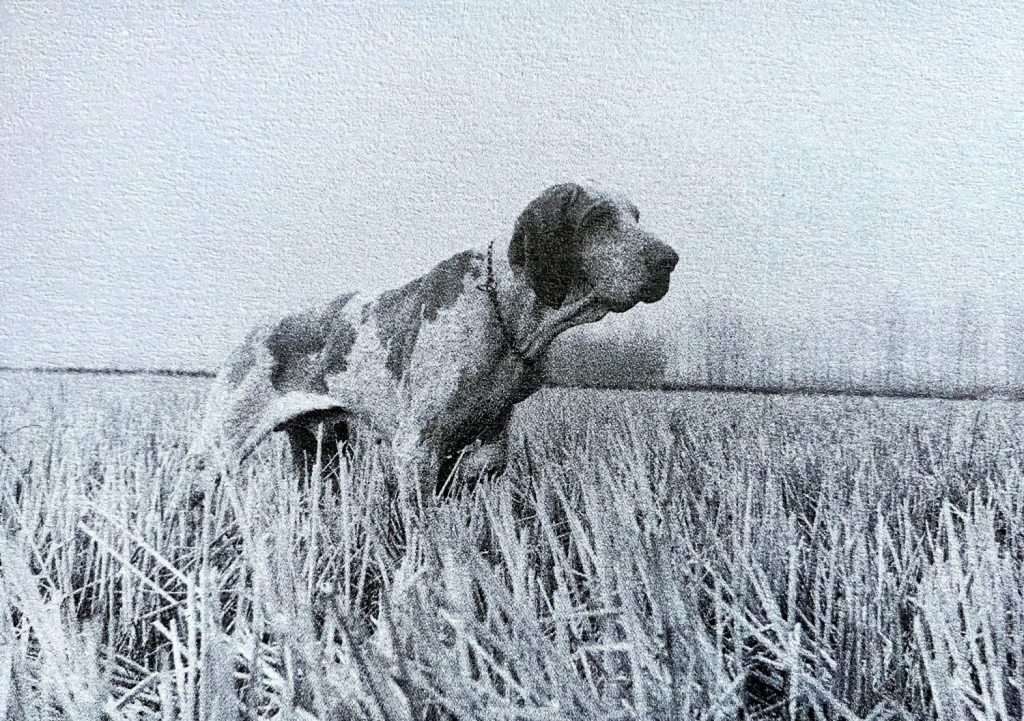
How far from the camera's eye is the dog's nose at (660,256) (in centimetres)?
142

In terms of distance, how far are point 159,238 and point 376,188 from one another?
1.50ft

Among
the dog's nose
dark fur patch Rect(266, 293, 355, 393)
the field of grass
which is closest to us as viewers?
the field of grass

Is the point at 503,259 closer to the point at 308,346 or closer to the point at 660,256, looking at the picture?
the point at 660,256

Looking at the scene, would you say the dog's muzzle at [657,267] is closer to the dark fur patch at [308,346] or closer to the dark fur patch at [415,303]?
the dark fur patch at [415,303]

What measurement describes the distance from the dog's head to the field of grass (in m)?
0.27

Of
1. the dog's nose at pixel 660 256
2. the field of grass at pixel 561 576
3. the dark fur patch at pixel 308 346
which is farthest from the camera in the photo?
the dark fur patch at pixel 308 346

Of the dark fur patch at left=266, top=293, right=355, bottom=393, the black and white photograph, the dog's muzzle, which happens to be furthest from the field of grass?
the dog's muzzle

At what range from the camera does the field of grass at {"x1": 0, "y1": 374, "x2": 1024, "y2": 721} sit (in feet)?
2.35

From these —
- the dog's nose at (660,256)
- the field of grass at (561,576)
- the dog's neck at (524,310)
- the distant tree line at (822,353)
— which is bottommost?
the field of grass at (561,576)

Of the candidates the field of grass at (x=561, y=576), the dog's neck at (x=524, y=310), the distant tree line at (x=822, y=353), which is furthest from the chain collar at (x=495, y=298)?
the field of grass at (x=561, y=576)

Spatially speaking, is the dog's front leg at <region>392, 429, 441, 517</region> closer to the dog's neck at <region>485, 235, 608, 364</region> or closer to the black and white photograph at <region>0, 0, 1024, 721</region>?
the black and white photograph at <region>0, 0, 1024, 721</region>

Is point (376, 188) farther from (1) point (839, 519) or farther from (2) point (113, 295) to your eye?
(1) point (839, 519)

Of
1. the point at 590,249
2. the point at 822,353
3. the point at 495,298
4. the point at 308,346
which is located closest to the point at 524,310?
the point at 495,298

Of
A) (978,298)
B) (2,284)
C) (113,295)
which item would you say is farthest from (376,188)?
(978,298)
